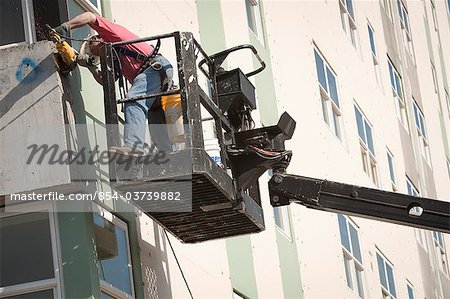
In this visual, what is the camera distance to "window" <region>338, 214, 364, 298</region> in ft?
89.9

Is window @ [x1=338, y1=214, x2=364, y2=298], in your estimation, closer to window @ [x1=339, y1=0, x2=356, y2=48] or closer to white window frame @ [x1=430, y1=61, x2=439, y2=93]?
window @ [x1=339, y1=0, x2=356, y2=48]

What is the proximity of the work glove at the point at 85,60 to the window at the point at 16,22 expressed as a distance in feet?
1.89

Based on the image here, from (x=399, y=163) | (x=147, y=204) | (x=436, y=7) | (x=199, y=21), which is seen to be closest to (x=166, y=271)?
(x=147, y=204)

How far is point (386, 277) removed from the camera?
1232 inches

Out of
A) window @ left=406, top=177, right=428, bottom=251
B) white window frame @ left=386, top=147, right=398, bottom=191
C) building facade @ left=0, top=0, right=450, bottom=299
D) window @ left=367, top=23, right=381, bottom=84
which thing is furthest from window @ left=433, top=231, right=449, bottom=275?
window @ left=367, top=23, right=381, bottom=84

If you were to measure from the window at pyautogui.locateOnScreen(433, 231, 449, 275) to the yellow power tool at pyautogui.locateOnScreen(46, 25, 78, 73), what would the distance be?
91.7 ft

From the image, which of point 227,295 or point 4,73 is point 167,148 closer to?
point 4,73

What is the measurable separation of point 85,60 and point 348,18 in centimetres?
2010

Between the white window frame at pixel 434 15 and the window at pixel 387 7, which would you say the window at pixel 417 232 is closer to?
the window at pixel 387 7

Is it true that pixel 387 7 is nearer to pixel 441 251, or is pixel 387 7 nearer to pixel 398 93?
pixel 398 93

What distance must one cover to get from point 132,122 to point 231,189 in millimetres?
1580

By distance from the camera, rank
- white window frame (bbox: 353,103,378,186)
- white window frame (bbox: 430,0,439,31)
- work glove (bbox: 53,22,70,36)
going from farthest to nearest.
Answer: white window frame (bbox: 430,0,439,31) < white window frame (bbox: 353,103,378,186) < work glove (bbox: 53,22,70,36)

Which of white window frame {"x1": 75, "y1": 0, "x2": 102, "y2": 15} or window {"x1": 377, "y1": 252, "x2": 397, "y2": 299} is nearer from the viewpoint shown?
white window frame {"x1": 75, "y1": 0, "x2": 102, "y2": 15}

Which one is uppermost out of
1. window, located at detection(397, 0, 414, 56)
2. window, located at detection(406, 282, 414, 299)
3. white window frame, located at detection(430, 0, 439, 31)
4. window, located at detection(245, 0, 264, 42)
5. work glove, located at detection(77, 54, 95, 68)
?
white window frame, located at detection(430, 0, 439, 31)
